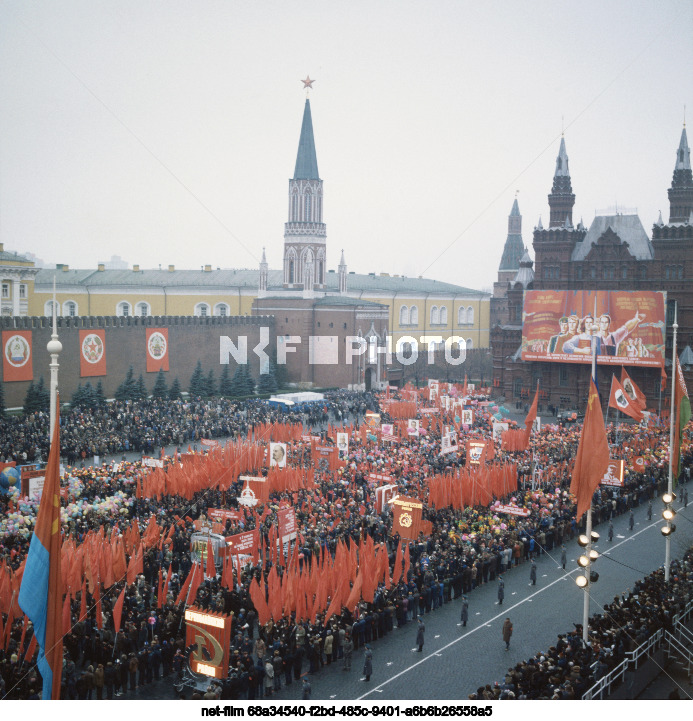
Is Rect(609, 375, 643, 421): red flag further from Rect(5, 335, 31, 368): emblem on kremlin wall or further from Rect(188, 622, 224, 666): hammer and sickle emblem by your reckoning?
Rect(5, 335, 31, 368): emblem on kremlin wall

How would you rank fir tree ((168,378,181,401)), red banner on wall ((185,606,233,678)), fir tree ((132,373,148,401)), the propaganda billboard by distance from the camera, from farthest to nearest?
fir tree ((168,378,181,401)), fir tree ((132,373,148,401)), the propaganda billboard, red banner on wall ((185,606,233,678))

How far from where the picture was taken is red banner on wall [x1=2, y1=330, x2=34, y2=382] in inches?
1500

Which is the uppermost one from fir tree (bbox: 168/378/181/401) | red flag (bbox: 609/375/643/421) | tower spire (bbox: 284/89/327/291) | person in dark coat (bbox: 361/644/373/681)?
tower spire (bbox: 284/89/327/291)

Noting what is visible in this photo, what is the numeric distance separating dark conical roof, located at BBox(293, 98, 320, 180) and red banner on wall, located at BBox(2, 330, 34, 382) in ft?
78.7

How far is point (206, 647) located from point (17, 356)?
3003 cm

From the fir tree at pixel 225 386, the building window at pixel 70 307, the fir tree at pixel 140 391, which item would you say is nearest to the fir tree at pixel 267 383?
the fir tree at pixel 225 386

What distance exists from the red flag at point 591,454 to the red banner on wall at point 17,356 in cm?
3141

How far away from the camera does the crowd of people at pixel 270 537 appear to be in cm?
1306

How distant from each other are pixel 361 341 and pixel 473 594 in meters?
36.2

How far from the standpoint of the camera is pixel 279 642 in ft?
44.8

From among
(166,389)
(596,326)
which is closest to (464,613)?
(596,326)

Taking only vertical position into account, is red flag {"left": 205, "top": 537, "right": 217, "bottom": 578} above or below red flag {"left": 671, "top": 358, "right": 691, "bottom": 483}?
below

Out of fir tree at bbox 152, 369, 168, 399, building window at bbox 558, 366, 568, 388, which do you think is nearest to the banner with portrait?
fir tree at bbox 152, 369, 168, 399
